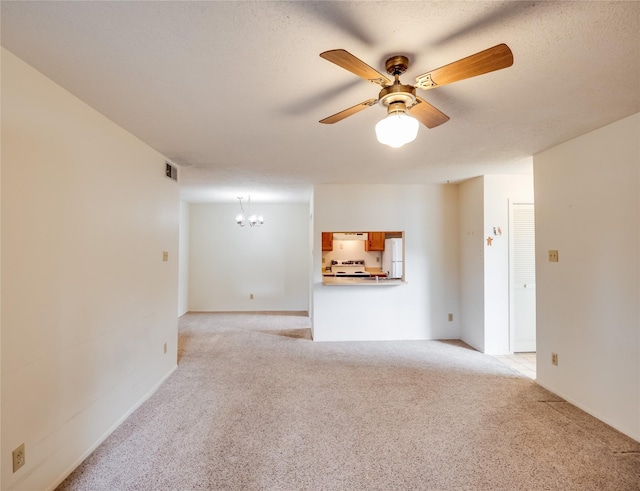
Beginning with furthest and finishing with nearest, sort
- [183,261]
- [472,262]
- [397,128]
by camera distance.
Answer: [183,261] < [472,262] < [397,128]

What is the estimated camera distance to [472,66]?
4.17 feet

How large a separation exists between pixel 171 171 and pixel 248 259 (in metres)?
3.57

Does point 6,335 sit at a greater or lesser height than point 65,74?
lesser

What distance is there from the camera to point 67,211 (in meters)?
1.91

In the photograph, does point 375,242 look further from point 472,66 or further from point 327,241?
point 472,66

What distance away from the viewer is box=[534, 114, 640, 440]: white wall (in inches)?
89.5

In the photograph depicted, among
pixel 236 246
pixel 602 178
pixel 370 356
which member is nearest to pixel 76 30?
pixel 602 178

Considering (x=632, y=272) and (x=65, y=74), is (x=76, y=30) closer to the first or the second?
(x=65, y=74)

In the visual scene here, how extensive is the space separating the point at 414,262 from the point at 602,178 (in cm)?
255

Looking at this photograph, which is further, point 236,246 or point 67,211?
point 236,246

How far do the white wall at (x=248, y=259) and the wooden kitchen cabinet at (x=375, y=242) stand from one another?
1.36 metres

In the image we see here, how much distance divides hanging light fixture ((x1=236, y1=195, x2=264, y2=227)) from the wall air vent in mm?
2316

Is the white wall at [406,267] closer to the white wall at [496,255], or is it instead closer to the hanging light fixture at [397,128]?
the white wall at [496,255]

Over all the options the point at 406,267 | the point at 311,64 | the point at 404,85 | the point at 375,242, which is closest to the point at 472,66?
the point at 404,85
